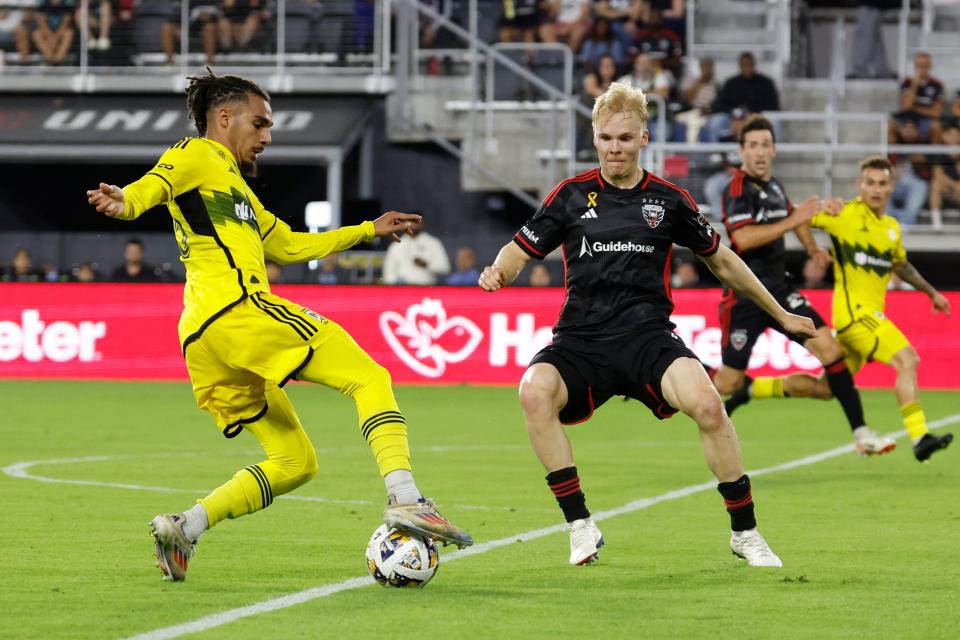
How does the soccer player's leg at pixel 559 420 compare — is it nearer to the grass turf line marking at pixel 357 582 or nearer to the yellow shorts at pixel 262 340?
the grass turf line marking at pixel 357 582

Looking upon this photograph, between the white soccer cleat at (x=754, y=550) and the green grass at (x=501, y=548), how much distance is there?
83mm

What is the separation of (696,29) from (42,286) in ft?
36.6

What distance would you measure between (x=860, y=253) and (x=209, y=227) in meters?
6.90

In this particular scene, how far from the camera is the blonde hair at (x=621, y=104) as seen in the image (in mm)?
7504

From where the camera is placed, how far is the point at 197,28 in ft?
86.8

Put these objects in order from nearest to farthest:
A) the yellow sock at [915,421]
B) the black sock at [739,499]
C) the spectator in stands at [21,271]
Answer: the black sock at [739,499], the yellow sock at [915,421], the spectator in stands at [21,271]

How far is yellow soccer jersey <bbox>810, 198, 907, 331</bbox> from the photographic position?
1281 centimetres

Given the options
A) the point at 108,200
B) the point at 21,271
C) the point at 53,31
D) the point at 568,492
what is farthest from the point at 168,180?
the point at 53,31

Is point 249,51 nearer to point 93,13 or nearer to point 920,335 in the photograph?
point 93,13

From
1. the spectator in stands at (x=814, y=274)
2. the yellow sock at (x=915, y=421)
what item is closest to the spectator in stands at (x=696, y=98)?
the spectator in stands at (x=814, y=274)

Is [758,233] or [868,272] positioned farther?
[868,272]

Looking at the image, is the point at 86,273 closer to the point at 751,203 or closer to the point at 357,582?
the point at 751,203

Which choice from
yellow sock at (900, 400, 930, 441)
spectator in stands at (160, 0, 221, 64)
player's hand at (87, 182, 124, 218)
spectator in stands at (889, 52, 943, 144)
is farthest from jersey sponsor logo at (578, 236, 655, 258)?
spectator in stands at (160, 0, 221, 64)

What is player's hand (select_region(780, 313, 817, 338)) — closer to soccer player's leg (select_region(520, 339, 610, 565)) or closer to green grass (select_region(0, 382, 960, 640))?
soccer player's leg (select_region(520, 339, 610, 565))
